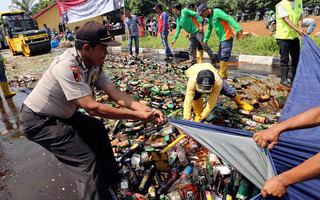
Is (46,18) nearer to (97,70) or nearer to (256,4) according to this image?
(256,4)

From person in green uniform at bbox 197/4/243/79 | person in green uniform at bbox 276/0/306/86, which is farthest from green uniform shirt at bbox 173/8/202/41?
person in green uniform at bbox 276/0/306/86

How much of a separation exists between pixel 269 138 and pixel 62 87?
1641 millimetres

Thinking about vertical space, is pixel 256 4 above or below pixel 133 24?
above

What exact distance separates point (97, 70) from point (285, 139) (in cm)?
183

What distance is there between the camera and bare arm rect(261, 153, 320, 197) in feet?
4.08

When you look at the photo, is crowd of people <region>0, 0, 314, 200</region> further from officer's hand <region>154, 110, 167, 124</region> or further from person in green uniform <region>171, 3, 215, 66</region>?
person in green uniform <region>171, 3, 215, 66</region>

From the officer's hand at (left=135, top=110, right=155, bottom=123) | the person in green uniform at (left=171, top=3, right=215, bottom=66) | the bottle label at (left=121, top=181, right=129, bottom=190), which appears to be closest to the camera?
the officer's hand at (left=135, top=110, right=155, bottom=123)

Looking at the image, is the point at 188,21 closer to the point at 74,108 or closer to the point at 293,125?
the point at 74,108

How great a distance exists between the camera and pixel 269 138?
145 cm

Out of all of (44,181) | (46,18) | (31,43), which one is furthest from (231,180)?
(46,18)

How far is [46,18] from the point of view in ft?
99.2

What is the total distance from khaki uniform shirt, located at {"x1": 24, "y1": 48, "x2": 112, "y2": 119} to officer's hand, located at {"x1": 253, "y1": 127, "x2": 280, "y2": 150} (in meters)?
1.39

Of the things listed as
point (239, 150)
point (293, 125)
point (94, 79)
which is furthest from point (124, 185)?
point (293, 125)

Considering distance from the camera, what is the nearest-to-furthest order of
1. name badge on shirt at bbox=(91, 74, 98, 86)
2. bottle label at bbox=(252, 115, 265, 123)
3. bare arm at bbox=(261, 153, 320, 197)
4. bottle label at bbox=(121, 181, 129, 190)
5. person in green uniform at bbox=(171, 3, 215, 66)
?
bare arm at bbox=(261, 153, 320, 197) < name badge on shirt at bbox=(91, 74, 98, 86) < bottle label at bbox=(121, 181, 129, 190) < bottle label at bbox=(252, 115, 265, 123) < person in green uniform at bbox=(171, 3, 215, 66)
